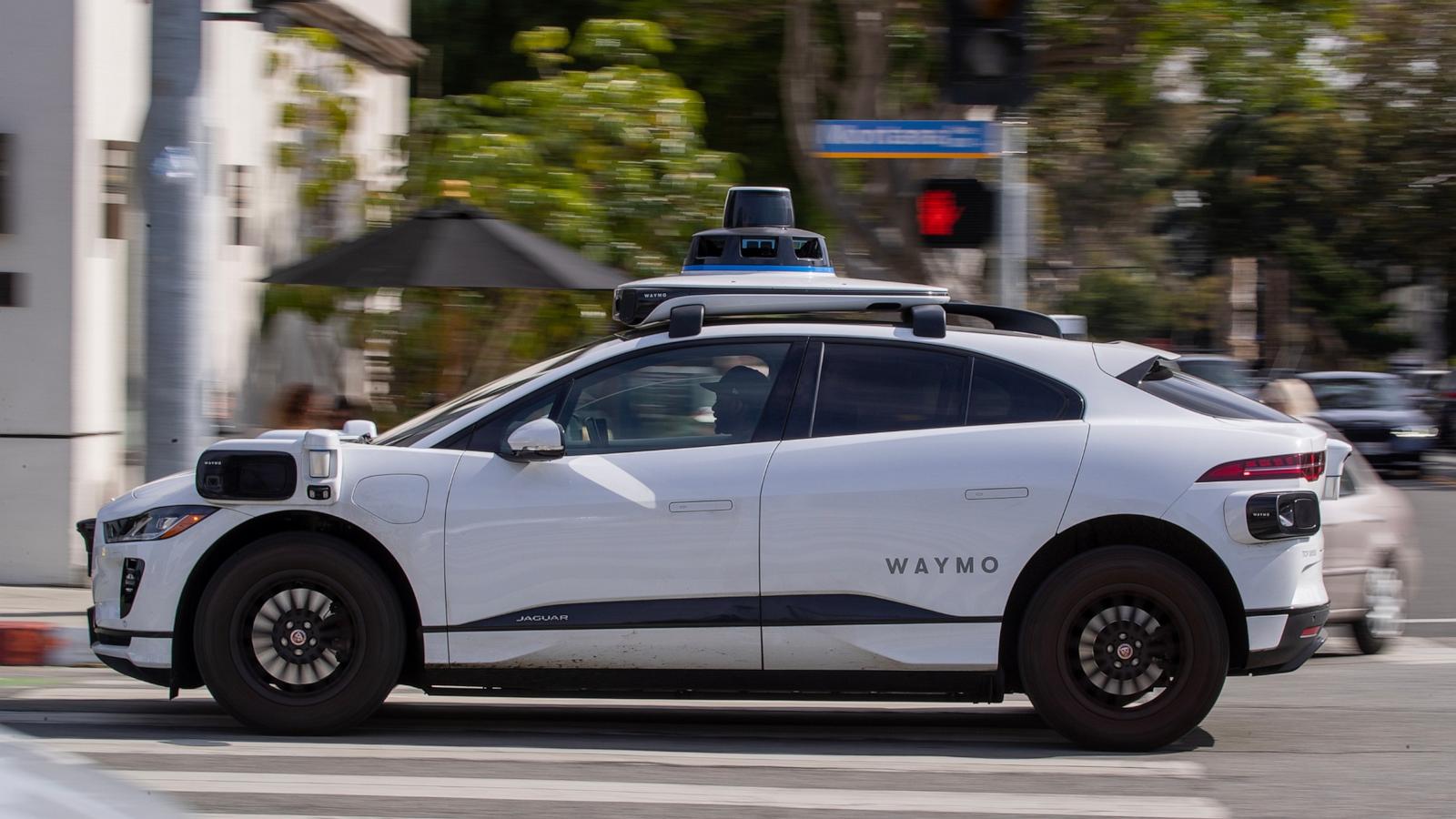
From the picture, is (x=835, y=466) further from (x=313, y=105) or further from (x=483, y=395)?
(x=313, y=105)

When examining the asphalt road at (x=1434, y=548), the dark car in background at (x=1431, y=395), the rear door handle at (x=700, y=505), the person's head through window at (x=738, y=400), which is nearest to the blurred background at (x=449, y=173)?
the asphalt road at (x=1434, y=548)

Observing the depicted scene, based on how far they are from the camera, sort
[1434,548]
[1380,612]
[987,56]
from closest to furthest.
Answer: [1380,612], [987,56], [1434,548]

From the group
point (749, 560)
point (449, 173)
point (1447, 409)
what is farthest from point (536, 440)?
point (1447, 409)

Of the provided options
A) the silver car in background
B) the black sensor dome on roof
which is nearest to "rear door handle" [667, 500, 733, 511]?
the black sensor dome on roof

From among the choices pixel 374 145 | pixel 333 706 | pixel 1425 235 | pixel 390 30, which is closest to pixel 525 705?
pixel 333 706

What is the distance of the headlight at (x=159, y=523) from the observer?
593 centimetres

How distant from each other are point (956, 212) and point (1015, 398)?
3.33 m

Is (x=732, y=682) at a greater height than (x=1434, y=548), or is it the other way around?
(x=732, y=682)

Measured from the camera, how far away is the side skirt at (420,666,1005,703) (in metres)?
5.86

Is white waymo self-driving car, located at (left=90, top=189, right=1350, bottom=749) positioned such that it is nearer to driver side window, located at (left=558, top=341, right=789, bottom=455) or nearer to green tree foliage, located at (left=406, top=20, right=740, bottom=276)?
driver side window, located at (left=558, top=341, right=789, bottom=455)

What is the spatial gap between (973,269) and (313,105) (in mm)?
9679

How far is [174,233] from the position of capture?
838 cm

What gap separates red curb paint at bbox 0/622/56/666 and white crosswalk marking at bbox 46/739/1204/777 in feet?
6.48

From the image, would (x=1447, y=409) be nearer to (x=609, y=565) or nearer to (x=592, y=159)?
(x=592, y=159)
